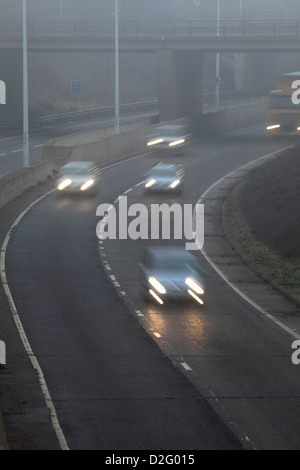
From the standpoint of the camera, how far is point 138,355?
75.7ft

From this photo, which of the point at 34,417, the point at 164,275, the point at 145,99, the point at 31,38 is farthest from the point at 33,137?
the point at 34,417

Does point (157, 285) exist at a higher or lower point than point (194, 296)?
higher

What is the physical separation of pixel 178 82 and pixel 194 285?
184 ft

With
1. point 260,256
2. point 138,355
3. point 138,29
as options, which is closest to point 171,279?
point 138,355

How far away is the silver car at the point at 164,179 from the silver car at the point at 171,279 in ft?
73.2

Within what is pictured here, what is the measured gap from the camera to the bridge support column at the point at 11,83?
88062 millimetres

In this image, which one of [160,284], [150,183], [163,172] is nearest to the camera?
[160,284]

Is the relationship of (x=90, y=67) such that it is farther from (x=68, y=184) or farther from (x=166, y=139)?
(x=68, y=184)

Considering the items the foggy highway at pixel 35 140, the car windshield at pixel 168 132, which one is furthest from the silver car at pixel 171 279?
the car windshield at pixel 168 132

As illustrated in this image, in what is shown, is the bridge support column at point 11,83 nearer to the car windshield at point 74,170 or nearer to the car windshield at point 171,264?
the car windshield at point 74,170

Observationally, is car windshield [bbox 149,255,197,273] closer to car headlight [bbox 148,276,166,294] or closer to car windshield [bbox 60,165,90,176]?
car headlight [bbox 148,276,166,294]

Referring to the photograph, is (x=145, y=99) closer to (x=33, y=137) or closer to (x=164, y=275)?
(x=33, y=137)

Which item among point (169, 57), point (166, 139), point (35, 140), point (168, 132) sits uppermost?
point (169, 57)
